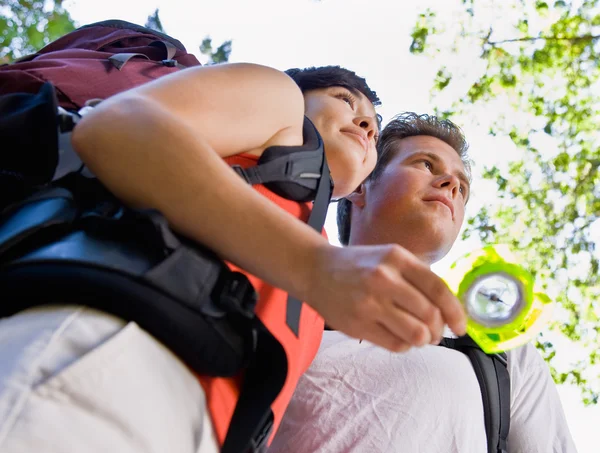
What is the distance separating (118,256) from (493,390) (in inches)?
66.1

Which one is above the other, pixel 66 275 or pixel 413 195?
pixel 66 275

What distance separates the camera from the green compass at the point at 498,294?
139 centimetres

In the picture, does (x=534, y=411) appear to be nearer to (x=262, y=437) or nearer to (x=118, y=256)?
(x=262, y=437)

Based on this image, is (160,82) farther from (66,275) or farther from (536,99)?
(536,99)

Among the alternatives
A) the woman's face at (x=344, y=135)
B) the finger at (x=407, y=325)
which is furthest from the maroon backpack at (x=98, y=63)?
the finger at (x=407, y=325)

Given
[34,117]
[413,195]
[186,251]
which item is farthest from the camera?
[413,195]

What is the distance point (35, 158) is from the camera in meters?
1.17

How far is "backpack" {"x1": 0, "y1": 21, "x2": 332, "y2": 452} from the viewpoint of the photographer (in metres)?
1.00

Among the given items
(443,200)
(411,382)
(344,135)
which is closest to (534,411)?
(411,382)

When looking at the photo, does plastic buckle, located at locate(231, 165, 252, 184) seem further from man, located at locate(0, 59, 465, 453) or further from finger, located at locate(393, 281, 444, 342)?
finger, located at locate(393, 281, 444, 342)

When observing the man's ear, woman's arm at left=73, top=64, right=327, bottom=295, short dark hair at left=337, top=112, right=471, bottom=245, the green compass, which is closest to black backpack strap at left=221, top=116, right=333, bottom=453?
woman's arm at left=73, top=64, right=327, bottom=295

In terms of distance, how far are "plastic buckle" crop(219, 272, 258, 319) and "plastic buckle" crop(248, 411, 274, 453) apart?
0.31m

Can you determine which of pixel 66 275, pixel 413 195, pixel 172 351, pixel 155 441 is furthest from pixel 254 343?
pixel 413 195

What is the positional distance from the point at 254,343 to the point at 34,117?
24.7 inches
